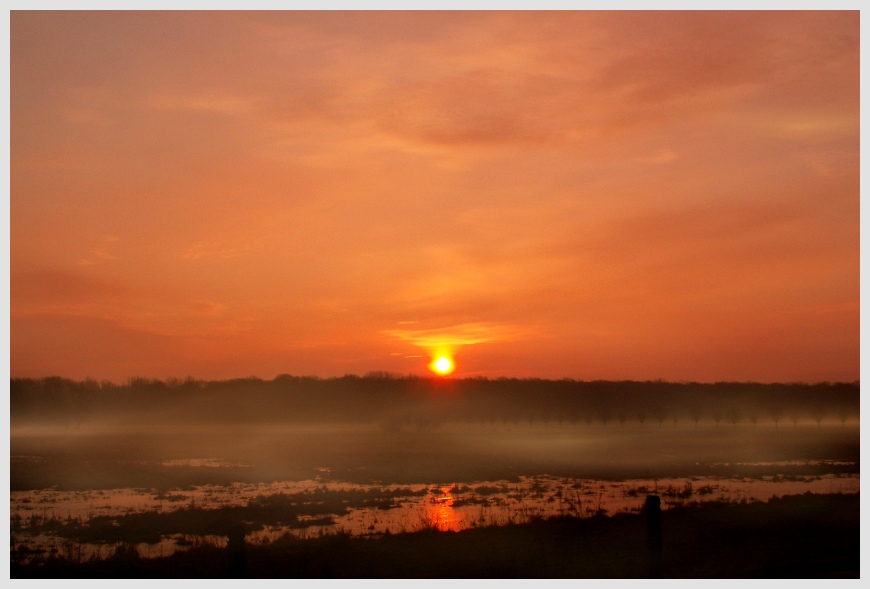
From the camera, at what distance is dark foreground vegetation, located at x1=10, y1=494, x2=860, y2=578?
17031 mm

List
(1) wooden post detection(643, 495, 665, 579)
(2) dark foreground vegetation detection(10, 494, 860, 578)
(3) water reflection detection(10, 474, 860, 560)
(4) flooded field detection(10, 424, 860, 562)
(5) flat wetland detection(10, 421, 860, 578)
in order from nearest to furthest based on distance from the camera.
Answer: (1) wooden post detection(643, 495, 665, 579), (2) dark foreground vegetation detection(10, 494, 860, 578), (5) flat wetland detection(10, 421, 860, 578), (3) water reflection detection(10, 474, 860, 560), (4) flooded field detection(10, 424, 860, 562)

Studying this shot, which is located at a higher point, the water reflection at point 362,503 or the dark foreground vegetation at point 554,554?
the dark foreground vegetation at point 554,554

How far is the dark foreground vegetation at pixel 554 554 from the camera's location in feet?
55.9

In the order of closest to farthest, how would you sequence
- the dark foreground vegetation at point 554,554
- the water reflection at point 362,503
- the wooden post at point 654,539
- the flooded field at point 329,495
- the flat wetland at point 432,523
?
the wooden post at point 654,539 → the dark foreground vegetation at point 554,554 → the flat wetland at point 432,523 → the water reflection at point 362,503 → the flooded field at point 329,495

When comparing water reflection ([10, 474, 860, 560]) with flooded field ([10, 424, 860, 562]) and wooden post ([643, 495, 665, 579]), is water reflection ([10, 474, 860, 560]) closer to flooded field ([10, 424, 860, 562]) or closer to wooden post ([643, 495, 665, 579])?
flooded field ([10, 424, 860, 562])

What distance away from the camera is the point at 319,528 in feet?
90.9

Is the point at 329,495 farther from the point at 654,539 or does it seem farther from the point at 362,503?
the point at 654,539

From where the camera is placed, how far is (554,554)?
64.0 ft

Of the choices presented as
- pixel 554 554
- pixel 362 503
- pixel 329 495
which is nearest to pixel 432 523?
pixel 362 503

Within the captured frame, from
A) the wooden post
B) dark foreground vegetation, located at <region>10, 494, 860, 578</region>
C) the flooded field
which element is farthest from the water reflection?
the wooden post

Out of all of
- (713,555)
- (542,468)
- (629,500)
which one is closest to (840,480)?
(629,500)

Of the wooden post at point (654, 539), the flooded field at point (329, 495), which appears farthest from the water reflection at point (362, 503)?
the wooden post at point (654, 539)

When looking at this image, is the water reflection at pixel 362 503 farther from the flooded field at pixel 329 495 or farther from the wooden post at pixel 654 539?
the wooden post at pixel 654 539

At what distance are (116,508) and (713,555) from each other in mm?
25525
